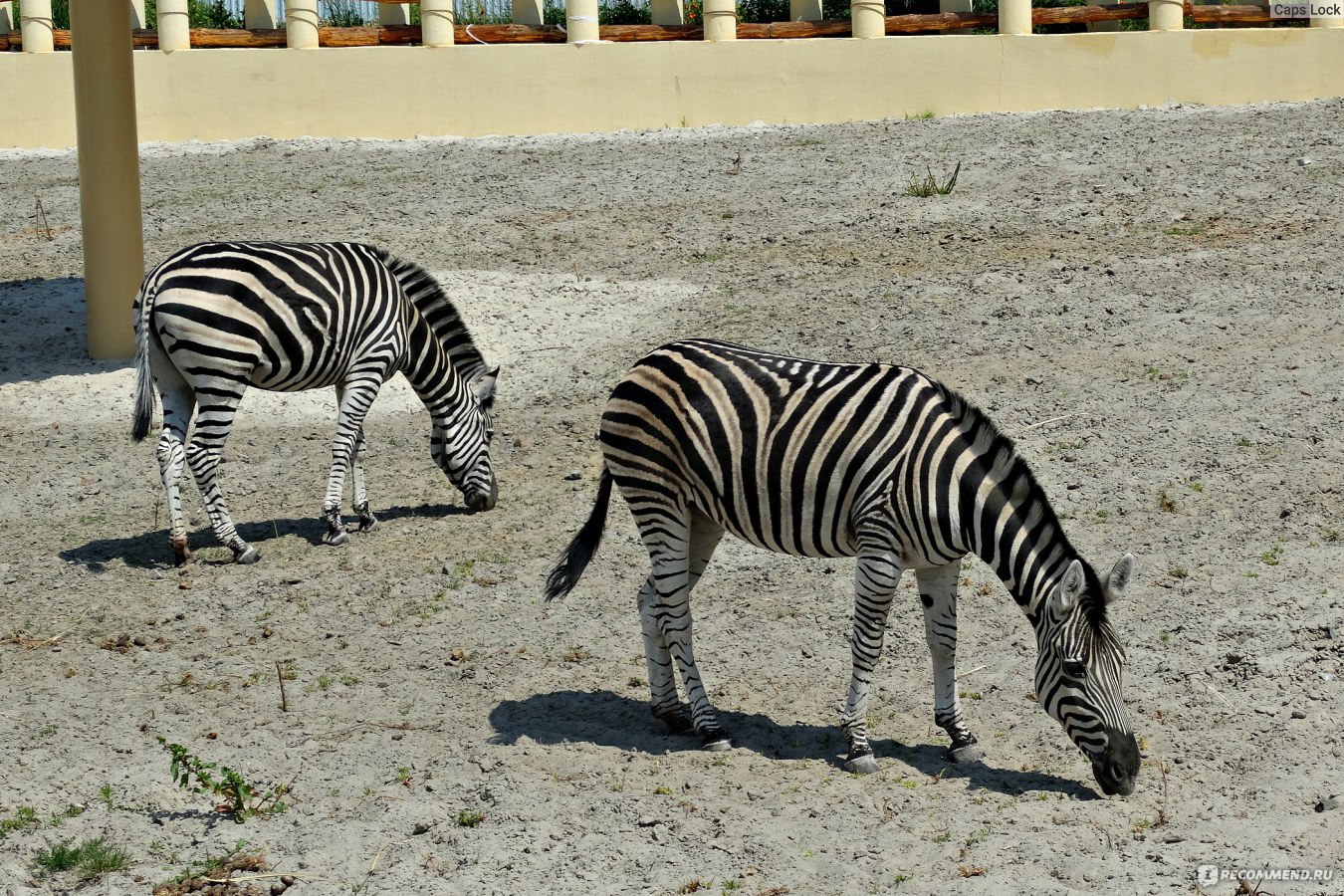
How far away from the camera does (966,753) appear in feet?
Result: 22.3

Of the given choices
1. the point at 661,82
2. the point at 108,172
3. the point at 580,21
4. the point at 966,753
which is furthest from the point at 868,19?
the point at 966,753

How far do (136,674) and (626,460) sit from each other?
10.3 feet

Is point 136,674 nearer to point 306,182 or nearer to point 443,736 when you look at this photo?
point 443,736

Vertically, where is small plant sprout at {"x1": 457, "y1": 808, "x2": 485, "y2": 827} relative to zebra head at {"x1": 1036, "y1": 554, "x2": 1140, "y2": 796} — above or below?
below

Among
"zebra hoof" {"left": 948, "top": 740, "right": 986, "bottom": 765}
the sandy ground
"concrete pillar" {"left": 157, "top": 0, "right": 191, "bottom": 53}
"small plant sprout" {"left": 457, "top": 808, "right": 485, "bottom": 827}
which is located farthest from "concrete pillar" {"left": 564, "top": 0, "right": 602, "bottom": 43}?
"small plant sprout" {"left": 457, "top": 808, "right": 485, "bottom": 827}

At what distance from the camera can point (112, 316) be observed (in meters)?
14.0

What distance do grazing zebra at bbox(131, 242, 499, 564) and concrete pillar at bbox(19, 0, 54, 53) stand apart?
38.0 feet

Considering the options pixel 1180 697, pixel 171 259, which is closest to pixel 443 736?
pixel 1180 697

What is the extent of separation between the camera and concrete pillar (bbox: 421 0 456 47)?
19172mm

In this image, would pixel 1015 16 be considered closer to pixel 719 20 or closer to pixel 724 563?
pixel 719 20

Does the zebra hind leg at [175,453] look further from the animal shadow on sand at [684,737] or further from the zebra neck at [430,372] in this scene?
the animal shadow on sand at [684,737]

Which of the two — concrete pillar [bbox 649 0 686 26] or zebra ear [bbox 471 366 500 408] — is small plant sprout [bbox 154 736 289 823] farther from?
concrete pillar [bbox 649 0 686 26]

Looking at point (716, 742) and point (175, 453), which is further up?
point (175, 453)

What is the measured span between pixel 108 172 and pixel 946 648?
33.9ft
